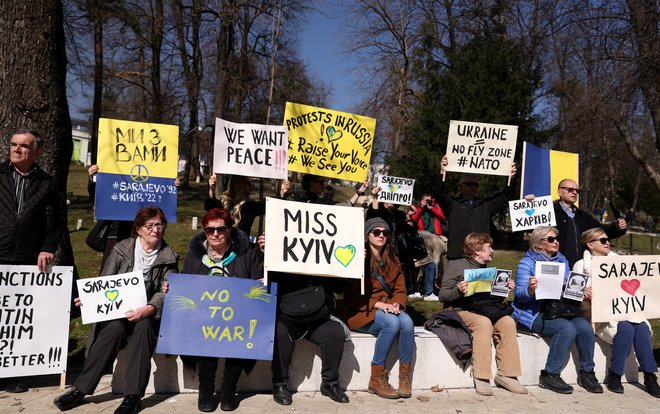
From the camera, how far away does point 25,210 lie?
192 inches

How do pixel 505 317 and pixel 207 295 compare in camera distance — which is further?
pixel 505 317

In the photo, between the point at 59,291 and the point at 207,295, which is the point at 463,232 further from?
the point at 59,291

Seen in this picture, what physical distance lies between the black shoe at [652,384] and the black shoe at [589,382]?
43cm

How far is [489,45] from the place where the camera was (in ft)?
63.9

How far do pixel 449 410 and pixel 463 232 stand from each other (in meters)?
2.20

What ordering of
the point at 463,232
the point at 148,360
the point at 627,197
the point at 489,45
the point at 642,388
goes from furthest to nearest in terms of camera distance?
1. the point at 627,197
2. the point at 489,45
3. the point at 463,232
4. the point at 642,388
5. the point at 148,360

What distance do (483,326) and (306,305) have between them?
1.67 m

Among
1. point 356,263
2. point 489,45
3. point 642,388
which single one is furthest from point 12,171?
point 489,45

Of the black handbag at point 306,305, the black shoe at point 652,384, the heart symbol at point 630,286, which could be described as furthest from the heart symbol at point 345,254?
the black shoe at point 652,384

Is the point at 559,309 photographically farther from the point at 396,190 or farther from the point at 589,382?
the point at 396,190

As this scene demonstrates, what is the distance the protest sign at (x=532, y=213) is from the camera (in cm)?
656

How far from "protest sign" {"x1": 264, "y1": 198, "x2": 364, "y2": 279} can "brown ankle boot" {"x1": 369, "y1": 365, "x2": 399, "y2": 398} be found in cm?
86

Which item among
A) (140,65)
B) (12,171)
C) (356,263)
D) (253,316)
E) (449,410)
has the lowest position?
(449,410)

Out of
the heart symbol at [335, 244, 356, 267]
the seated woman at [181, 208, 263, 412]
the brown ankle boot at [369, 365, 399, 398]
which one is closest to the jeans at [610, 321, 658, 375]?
the brown ankle boot at [369, 365, 399, 398]
